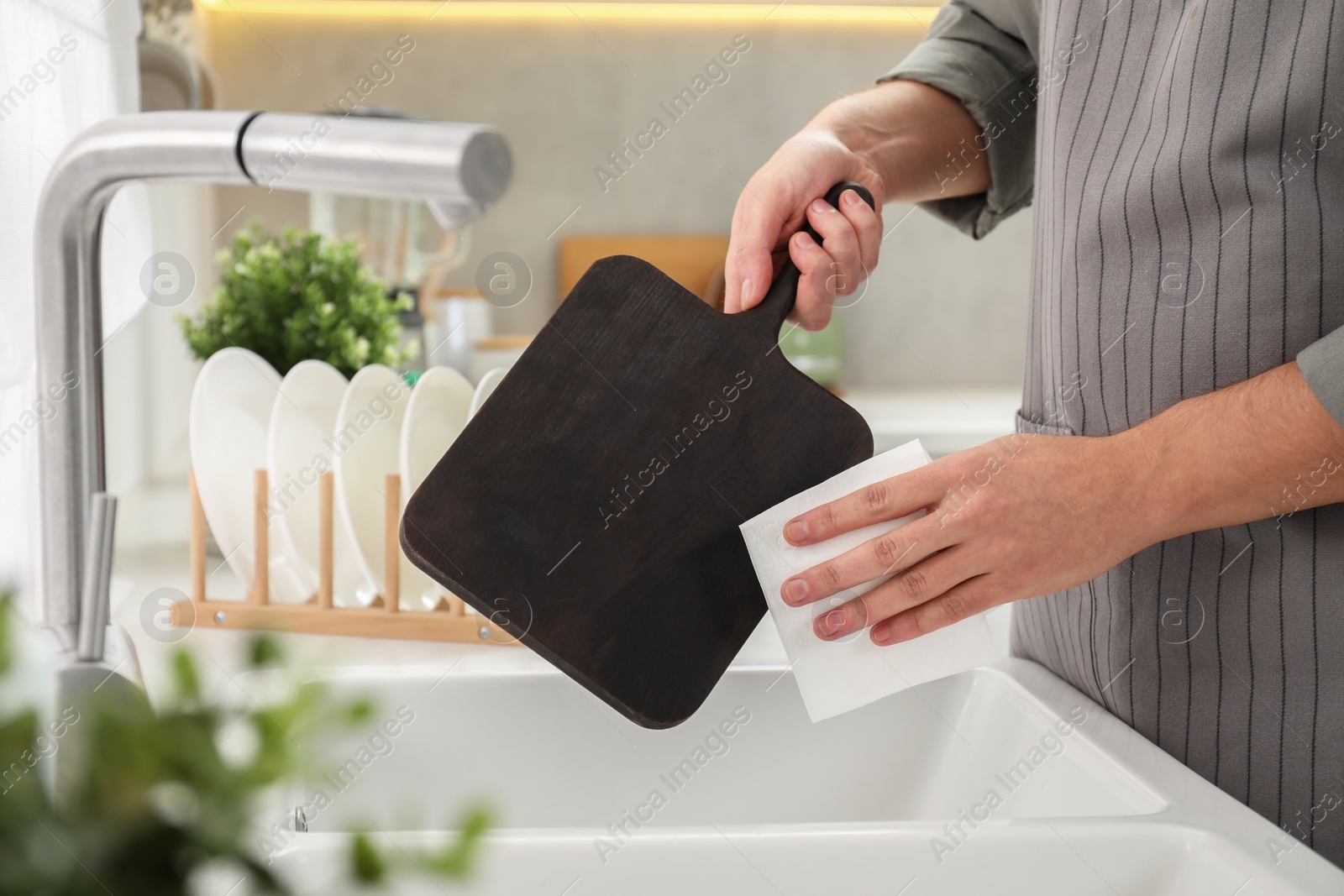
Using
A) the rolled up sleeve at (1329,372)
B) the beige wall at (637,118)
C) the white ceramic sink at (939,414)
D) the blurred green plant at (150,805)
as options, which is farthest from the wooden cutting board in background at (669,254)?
the blurred green plant at (150,805)

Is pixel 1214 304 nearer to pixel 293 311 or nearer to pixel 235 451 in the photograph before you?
pixel 235 451

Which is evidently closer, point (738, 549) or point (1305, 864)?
point (1305, 864)

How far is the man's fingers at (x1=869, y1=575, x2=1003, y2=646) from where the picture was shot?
0.49 metres

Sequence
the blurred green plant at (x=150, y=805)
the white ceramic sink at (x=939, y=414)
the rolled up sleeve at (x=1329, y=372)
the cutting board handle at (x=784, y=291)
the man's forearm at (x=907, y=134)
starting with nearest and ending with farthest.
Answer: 1. the blurred green plant at (x=150, y=805)
2. the rolled up sleeve at (x=1329, y=372)
3. the cutting board handle at (x=784, y=291)
4. the man's forearm at (x=907, y=134)
5. the white ceramic sink at (x=939, y=414)

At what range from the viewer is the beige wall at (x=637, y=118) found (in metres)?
3.72

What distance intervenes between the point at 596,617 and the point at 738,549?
0.09 metres

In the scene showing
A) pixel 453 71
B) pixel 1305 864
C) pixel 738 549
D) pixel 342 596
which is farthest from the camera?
pixel 453 71

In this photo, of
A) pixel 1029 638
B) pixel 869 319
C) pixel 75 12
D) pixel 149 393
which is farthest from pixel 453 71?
pixel 1029 638

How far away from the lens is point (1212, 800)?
0.50 meters

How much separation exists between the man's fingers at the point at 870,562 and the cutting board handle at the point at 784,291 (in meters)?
0.14

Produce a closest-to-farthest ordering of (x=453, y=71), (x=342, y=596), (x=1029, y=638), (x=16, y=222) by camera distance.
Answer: (x=1029, y=638) → (x=16, y=222) → (x=342, y=596) → (x=453, y=71)

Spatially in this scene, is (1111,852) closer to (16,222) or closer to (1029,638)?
(1029,638)

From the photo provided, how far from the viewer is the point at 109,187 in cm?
37

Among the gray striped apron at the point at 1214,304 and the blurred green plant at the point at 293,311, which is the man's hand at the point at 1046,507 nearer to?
the gray striped apron at the point at 1214,304
